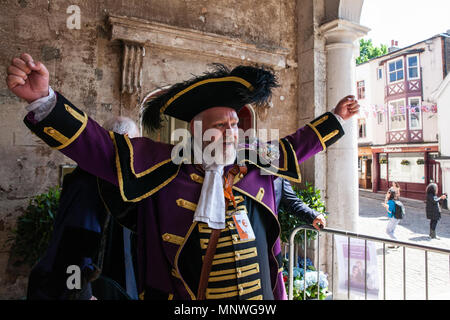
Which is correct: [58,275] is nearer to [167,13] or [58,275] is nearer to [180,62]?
[180,62]

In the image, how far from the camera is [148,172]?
161 cm

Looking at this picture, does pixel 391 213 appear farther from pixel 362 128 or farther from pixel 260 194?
pixel 362 128

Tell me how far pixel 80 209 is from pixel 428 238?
11257 millimetres

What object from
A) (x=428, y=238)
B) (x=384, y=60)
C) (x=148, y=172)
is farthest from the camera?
(x=384, y=60)

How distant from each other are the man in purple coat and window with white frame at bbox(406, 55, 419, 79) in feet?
79.3

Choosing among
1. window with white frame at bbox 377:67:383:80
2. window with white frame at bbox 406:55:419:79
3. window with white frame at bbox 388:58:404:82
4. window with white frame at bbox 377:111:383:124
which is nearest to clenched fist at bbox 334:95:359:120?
window with white frame at bbox 406:55:419:79

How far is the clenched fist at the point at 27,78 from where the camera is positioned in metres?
1.08

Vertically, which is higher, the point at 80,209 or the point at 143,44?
the point at 143,44

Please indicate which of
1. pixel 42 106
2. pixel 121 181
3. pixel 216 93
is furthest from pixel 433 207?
pixel 42 106

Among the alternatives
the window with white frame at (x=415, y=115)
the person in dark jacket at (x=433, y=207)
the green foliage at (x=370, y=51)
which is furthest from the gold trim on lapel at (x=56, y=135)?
the green foliage at (x=370, y=51)

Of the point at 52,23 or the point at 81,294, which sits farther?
the point at 52,23

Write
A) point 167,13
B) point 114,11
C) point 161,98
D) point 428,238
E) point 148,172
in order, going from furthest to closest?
1. point 428,238
2. point 167,13
3. point 114,11
4. point 161,98
5. point 148,172

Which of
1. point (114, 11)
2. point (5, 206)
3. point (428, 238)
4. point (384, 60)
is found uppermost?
point (384, 60)

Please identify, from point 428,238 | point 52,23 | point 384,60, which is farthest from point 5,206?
point 384,60
